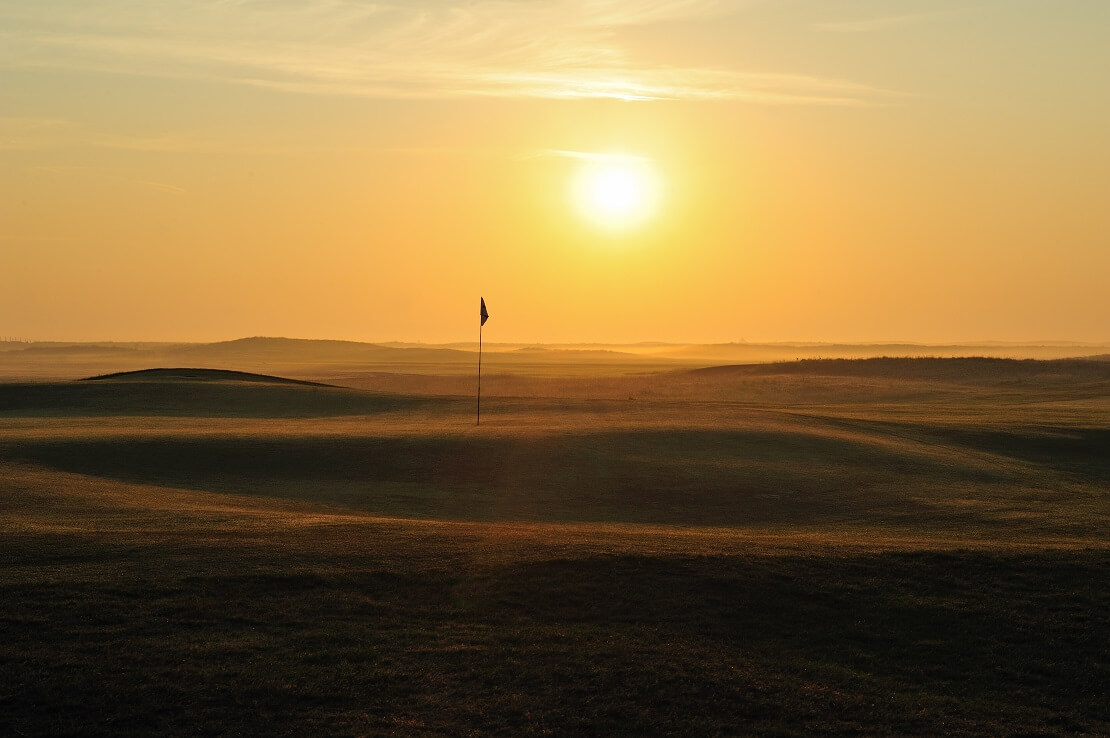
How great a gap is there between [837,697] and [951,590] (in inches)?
194

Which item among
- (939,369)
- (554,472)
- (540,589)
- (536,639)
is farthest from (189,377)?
(939,369)

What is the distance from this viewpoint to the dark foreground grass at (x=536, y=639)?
1198cm

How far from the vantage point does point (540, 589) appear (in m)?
16.3

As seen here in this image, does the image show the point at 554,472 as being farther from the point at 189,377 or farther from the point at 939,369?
the point at 939,369

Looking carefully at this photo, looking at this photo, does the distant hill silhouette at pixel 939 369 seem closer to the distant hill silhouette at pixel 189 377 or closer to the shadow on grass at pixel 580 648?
the distant hill silhouette at pixel 189 377

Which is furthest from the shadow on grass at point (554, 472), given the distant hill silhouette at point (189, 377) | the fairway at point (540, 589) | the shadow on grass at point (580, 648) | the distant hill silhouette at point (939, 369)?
the distant hill silhouette at point (939, 369)

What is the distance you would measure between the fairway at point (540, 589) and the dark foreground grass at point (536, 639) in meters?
0.05

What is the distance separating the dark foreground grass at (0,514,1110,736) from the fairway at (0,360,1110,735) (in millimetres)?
46

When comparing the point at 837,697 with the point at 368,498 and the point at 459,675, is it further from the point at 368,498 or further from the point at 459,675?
the point at 368,498

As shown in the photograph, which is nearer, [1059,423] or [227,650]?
[227,650]

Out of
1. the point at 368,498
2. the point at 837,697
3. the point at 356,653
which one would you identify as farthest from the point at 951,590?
the point at 368,498

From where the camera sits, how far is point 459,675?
1290 cm

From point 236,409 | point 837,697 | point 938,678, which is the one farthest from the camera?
point 236,409

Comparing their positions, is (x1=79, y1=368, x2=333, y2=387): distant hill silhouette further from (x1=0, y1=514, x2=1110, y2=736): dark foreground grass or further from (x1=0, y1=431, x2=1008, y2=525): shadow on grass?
(x1=0, y1=514, x2=1110, y2=736): dark foreground grass
